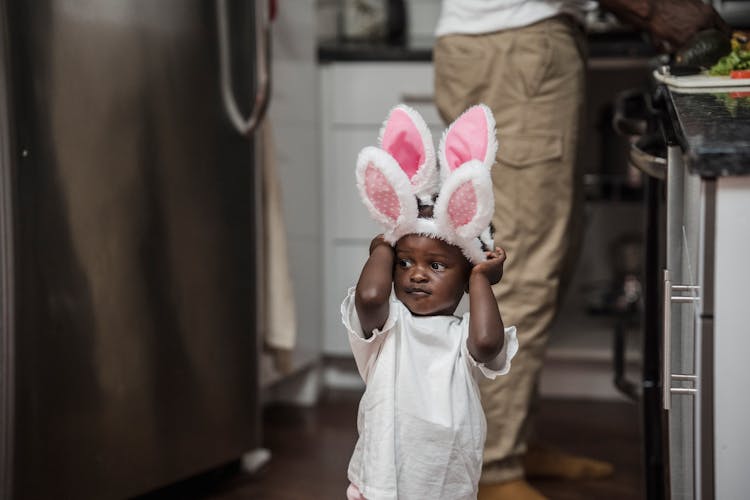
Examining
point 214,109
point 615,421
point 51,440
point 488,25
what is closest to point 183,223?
point 214,109

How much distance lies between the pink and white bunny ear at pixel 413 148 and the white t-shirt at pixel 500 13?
602mm

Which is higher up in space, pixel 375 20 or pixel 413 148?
pixel 375 20

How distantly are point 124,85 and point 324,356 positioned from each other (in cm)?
127

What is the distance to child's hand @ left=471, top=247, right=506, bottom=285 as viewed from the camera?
1275 mm

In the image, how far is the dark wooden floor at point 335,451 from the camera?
216 cm

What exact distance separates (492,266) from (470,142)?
145mm

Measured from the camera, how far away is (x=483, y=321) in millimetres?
1238

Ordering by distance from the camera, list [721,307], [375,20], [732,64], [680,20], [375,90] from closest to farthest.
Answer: [721,307] → [732,64] → [680,20] → [375,90] → [375,20]

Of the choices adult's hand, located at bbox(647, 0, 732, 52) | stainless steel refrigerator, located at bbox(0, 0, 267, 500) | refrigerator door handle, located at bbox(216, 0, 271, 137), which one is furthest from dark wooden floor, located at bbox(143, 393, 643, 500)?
adult's hand, located at bbox(647, 0, 732, 52)

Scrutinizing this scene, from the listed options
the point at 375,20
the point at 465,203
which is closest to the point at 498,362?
the point at 465,203

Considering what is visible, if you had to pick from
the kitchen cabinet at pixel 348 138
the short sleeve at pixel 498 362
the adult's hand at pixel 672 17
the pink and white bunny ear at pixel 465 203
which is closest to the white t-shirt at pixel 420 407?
the short sleeve at pixel 498 362

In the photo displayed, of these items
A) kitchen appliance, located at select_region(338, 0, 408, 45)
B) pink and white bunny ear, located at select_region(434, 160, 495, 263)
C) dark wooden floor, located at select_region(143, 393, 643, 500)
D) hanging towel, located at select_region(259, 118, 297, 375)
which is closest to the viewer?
pink and white bunny ear, located at select_region(434, 160, 495, 263)

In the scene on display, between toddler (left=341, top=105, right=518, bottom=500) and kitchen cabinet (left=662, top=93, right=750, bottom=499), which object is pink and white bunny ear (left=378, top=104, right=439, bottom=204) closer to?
toddler (left=341, top=105, right=518, bottom=500)

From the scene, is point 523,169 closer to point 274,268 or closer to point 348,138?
point 274,268
